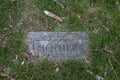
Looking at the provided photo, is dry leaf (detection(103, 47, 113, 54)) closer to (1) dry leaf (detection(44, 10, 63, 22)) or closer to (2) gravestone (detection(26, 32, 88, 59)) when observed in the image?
(2) gravestone (detection(26, 32, 88, 59))

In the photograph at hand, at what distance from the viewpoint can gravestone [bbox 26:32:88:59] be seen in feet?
14.0

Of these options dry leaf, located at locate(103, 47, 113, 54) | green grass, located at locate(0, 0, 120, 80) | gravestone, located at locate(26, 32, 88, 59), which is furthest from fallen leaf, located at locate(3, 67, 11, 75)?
dry leaf, located at locate(103, 47, 113, 54)

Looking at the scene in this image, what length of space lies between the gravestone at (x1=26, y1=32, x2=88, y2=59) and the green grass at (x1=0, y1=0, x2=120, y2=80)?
8 cm

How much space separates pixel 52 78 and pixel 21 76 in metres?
0.40

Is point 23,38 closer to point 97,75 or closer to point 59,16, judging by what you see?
point 59,16

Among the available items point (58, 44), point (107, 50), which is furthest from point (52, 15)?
point (107, 50)

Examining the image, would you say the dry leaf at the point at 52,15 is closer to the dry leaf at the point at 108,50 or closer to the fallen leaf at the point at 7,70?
the dry leaf at the point at 108,50

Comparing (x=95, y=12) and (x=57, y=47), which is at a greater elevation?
(x=95, y=12)

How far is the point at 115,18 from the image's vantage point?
14.6ft

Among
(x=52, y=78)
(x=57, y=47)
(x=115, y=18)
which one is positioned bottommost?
(x=52, y=78)

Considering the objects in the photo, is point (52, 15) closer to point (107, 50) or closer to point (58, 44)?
point (58, 44)

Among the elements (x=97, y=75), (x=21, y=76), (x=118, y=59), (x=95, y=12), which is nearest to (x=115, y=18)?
(x=95, y=12)

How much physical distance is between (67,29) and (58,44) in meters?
0.25

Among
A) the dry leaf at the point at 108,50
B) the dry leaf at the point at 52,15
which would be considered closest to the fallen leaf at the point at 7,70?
the dry leaf at the point at 52,15
